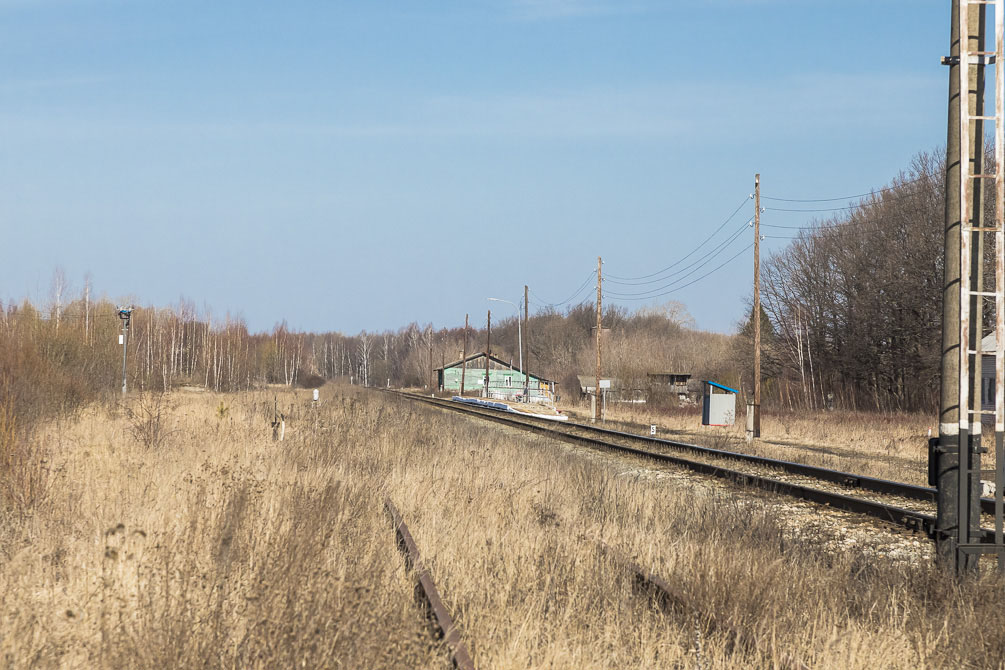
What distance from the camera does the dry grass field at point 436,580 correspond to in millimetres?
4590

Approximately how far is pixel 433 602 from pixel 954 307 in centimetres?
518

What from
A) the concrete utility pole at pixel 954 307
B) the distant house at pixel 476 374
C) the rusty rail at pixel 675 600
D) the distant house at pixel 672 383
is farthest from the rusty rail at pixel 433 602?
the distant house at pixel 476 374

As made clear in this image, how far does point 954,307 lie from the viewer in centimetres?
774

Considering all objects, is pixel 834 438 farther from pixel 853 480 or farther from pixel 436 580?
pixel 436 580

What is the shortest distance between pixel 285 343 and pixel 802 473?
129 m

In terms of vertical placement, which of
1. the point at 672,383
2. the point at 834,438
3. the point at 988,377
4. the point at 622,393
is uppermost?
the point at 988,377

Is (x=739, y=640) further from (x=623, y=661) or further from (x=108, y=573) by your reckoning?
(x=108, y=573)

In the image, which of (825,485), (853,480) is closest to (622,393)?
(825,485)

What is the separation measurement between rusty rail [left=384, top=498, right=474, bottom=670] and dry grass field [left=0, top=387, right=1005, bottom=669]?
0.11 m

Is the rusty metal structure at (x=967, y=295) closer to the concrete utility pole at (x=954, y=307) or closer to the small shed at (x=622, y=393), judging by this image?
the concrete utility pole at (x=954, y=307)

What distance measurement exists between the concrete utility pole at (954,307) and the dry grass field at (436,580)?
64 centimetres

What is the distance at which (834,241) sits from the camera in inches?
2079

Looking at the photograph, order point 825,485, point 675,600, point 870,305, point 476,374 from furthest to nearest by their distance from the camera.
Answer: point 476,374 → point 870,305 → point 825,485 → point 675,600

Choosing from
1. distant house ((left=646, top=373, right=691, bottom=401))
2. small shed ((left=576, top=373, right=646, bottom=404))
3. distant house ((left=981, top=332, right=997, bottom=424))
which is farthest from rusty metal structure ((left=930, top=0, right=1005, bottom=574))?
small shed ((left=576, top=373, right=646, bottom=404))
